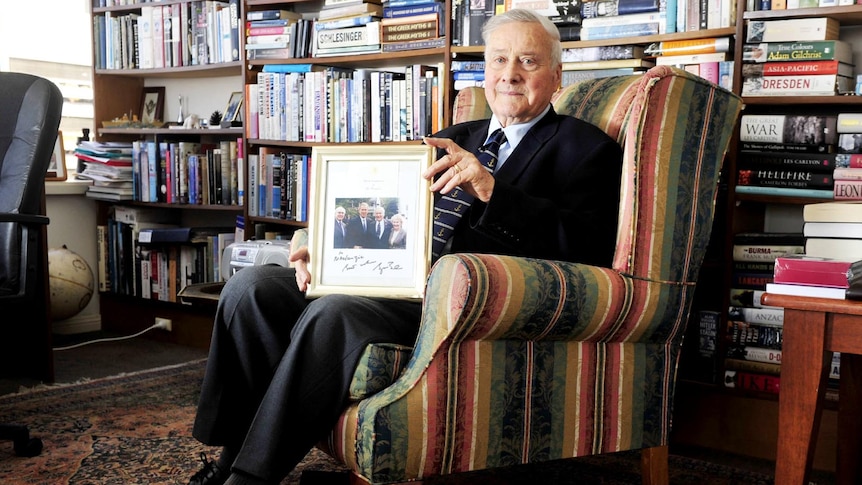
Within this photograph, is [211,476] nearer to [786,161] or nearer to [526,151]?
[526,151]

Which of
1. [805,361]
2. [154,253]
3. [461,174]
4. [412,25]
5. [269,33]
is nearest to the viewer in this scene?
[805,361]

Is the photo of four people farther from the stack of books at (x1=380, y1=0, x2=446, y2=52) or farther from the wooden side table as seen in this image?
the stack of books at (x1=380, y1=0, x2=446, y2=52)

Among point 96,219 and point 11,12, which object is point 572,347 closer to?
point 96,219

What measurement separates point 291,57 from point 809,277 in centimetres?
220

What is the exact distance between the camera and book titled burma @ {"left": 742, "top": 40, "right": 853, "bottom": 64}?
7.16ft

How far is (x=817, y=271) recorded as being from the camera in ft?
5.01

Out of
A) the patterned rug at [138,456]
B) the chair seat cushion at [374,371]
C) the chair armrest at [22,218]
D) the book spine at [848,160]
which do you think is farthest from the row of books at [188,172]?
the book spine at [848,160]

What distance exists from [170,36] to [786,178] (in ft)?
8.22

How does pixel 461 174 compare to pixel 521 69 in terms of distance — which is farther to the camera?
pixel 521 69

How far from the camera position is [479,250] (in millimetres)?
1807

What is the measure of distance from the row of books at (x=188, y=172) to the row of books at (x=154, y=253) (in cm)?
12

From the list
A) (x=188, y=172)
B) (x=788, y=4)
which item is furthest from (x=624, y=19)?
(x=188, y=172)

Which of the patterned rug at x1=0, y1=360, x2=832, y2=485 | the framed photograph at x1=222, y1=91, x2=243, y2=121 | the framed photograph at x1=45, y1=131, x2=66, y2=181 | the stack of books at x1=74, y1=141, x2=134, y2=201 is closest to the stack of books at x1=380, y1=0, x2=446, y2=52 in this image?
the framed photograph at x1=222, y1=91, x2=243, y2=121

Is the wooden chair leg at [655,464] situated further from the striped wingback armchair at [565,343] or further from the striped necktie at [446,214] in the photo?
the striped necktie at [446,214]
